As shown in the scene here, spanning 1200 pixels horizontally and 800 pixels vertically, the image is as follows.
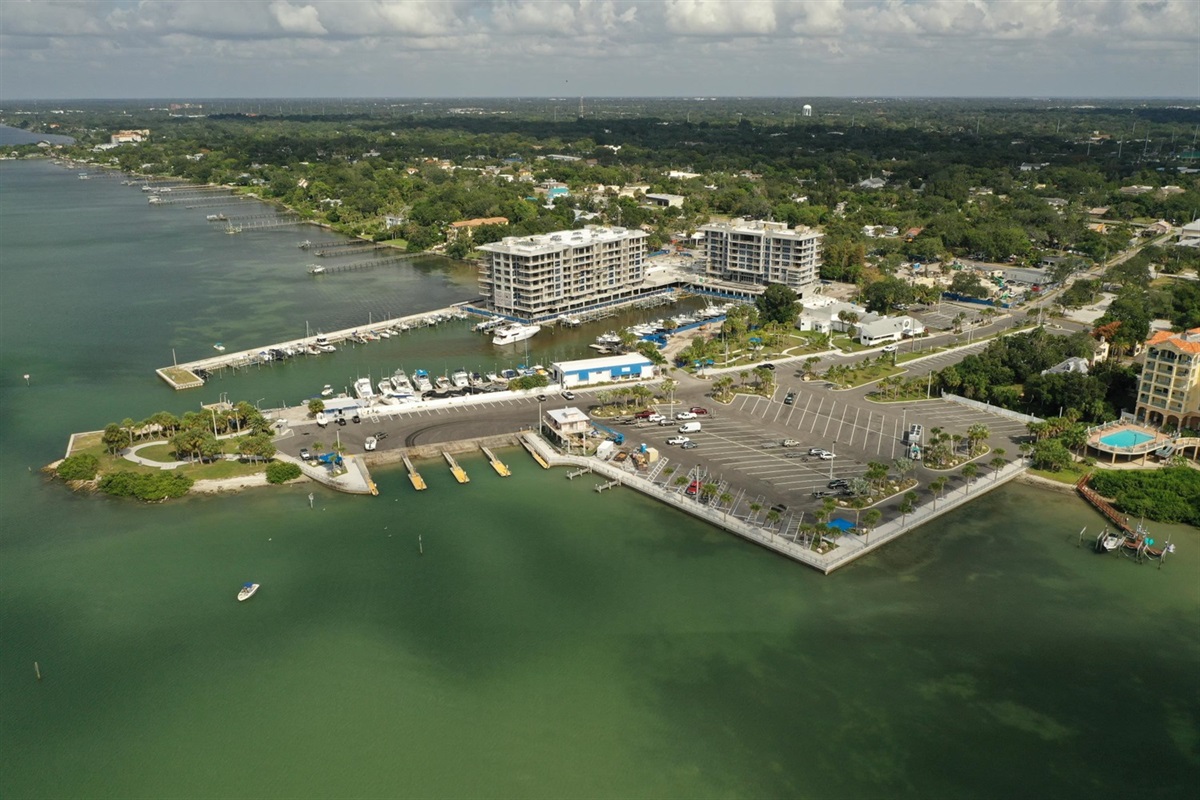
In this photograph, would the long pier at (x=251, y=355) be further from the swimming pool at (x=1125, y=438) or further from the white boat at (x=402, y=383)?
the swimming pool at (x=1125, y=438)

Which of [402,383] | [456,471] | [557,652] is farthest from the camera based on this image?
[402,383]

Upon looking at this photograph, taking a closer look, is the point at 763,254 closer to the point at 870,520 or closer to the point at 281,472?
the point at 870,520

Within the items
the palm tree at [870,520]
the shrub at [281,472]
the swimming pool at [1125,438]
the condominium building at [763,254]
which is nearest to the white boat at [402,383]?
the shrub at [281,472]

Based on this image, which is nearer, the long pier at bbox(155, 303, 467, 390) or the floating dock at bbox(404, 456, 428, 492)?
the floating dock at bbox(404, 456, 428, 492)

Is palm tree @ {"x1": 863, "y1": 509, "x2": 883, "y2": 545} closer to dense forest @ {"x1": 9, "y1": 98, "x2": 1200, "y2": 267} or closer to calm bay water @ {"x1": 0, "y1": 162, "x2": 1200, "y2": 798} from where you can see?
calm bay water @ {"x1": 0, "y1": 162, "x2": 1200, "y2": 798}

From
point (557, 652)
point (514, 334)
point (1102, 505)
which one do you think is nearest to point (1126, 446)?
point (1102, 505)

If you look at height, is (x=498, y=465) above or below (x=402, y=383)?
below

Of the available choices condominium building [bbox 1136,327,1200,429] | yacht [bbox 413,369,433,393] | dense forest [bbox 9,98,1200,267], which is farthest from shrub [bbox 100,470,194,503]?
dense forest [bbox 9,98,1200,267]
